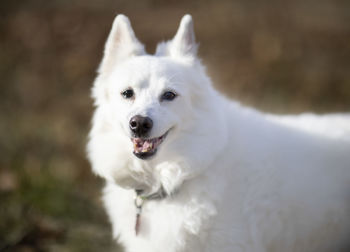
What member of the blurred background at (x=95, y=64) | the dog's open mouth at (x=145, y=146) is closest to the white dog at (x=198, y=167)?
the dog's open mouth at (x=145, y=146)

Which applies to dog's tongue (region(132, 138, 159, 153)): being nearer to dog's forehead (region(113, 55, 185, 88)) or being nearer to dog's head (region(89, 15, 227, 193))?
dog's head (region(89, 15, 227, 193))

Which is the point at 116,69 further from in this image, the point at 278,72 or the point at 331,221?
the point at 278,72

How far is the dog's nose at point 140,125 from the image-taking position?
9.32ft

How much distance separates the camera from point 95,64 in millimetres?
10711

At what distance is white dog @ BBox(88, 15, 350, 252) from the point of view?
3.05 metres

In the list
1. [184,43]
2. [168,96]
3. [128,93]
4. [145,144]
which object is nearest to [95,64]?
[184,43]

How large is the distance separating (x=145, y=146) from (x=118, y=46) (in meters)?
1.03

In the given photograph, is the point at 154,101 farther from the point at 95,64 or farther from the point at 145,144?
the point at 95,64

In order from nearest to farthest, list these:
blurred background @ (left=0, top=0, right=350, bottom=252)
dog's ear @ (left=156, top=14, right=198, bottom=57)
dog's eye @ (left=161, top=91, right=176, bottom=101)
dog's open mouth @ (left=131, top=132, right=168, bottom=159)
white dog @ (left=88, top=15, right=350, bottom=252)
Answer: dog's open mouth @ (left=131, top=132, right=168, bottom=159)
white dog @ (left=88, top=15, right=350, bottom=252)
dog's eye @ (left=161, top=91, right=176, bottom=101)
dog's ear @ (left=156, top=14, right=198, bottom=57)
blurred background @ (left=0, top=0, right=350, bottom=252)

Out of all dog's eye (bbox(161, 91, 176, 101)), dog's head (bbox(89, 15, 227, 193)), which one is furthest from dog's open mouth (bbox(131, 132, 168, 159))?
dog's eye (bbox(161, 91, 176, 101))

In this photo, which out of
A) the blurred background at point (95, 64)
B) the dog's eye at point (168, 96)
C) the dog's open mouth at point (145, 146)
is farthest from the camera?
the blurred background at point (95, 64)

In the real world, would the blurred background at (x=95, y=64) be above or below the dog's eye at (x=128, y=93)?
above

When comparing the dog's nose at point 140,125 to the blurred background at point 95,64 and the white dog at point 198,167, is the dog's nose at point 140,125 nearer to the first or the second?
the white dog at point 198,167

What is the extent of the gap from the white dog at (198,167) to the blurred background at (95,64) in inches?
97.6
